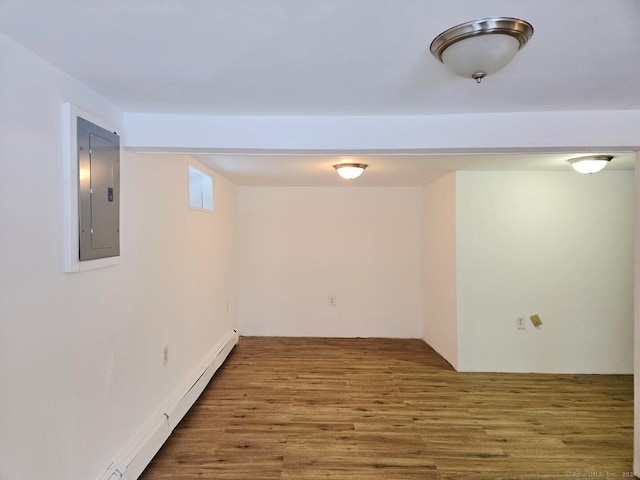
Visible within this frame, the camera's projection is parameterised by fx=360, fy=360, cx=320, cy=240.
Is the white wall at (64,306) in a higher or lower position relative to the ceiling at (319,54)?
lower

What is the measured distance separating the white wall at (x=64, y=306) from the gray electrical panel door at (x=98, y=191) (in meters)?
0.09

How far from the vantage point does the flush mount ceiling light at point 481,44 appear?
1091mm

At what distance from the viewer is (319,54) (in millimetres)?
1283

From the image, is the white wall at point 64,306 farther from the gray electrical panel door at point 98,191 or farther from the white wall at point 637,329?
the white wall at point 637,329

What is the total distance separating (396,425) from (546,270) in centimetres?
220

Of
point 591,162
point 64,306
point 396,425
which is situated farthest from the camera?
point 591,162

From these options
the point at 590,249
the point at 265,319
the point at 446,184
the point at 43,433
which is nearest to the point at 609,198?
the point at 590,249

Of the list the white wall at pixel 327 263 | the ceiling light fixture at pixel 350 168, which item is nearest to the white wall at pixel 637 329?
the ceiling light fixture at pixel 350 168

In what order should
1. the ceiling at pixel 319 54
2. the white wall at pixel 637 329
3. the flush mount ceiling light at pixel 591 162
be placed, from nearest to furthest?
the ceiling at pixel 319 54 → the white wall at pixel 637 329 → the flush mount ceiling light at pixel 591 162

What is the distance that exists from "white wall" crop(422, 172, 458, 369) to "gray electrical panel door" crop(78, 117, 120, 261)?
2.97 m

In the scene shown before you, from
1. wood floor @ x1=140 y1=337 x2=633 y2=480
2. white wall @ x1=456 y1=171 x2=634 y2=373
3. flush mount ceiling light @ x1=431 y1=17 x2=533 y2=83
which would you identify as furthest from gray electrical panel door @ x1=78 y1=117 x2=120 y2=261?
white wall @ x1=456 y1=171 x2=634 y2=373

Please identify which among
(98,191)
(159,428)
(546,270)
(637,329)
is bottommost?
(159,428)

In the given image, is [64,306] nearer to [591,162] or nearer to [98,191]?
[98,191]

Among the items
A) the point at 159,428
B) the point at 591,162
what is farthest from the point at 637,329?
the point at 159,428
